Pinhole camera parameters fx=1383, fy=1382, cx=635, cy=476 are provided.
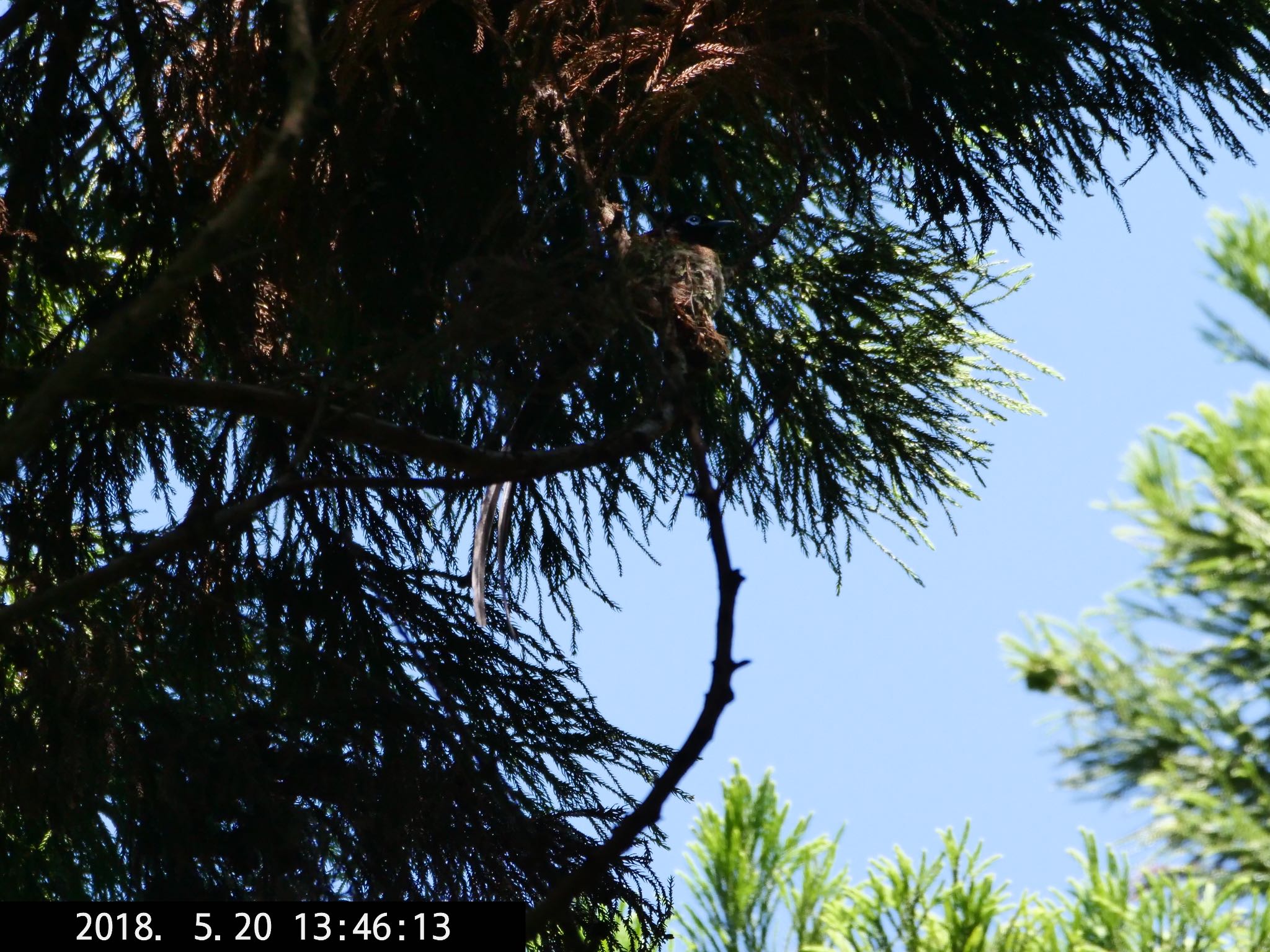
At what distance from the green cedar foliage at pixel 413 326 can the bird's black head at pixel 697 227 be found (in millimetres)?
77

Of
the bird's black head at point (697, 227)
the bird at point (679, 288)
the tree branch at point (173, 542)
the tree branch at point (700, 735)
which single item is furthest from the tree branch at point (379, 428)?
the bird's black head at point (697, 227)

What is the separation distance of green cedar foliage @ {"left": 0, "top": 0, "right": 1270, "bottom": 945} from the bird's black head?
8cm

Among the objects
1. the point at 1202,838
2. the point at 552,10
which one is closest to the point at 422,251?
the point at 552,10

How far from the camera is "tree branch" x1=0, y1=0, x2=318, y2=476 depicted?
1.64m

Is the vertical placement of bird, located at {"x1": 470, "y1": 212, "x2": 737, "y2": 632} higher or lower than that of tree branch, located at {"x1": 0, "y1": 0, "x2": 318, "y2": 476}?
higher

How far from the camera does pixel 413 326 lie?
9.68 ft

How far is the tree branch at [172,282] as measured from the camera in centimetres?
164

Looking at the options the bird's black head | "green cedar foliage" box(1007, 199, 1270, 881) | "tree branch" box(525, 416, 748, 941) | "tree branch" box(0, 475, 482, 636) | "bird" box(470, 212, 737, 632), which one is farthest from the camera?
"green cedar foliage" box(1007, 199, 1270, 881)

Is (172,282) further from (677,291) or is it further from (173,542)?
(677,291)

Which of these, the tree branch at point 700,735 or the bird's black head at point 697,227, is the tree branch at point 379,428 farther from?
the bird's black head at point 697,227

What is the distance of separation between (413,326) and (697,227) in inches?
25.2

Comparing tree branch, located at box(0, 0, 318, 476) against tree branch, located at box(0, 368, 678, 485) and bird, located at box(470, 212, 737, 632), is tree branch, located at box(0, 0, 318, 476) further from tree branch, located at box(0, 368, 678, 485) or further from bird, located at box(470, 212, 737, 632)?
bird, located at box(470, 212, 737, 632)

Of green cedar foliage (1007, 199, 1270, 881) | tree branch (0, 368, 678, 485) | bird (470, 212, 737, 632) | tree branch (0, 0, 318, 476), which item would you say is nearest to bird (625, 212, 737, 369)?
bird (470, 212, 737, 632)

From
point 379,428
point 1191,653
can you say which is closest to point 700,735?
point 379,428
